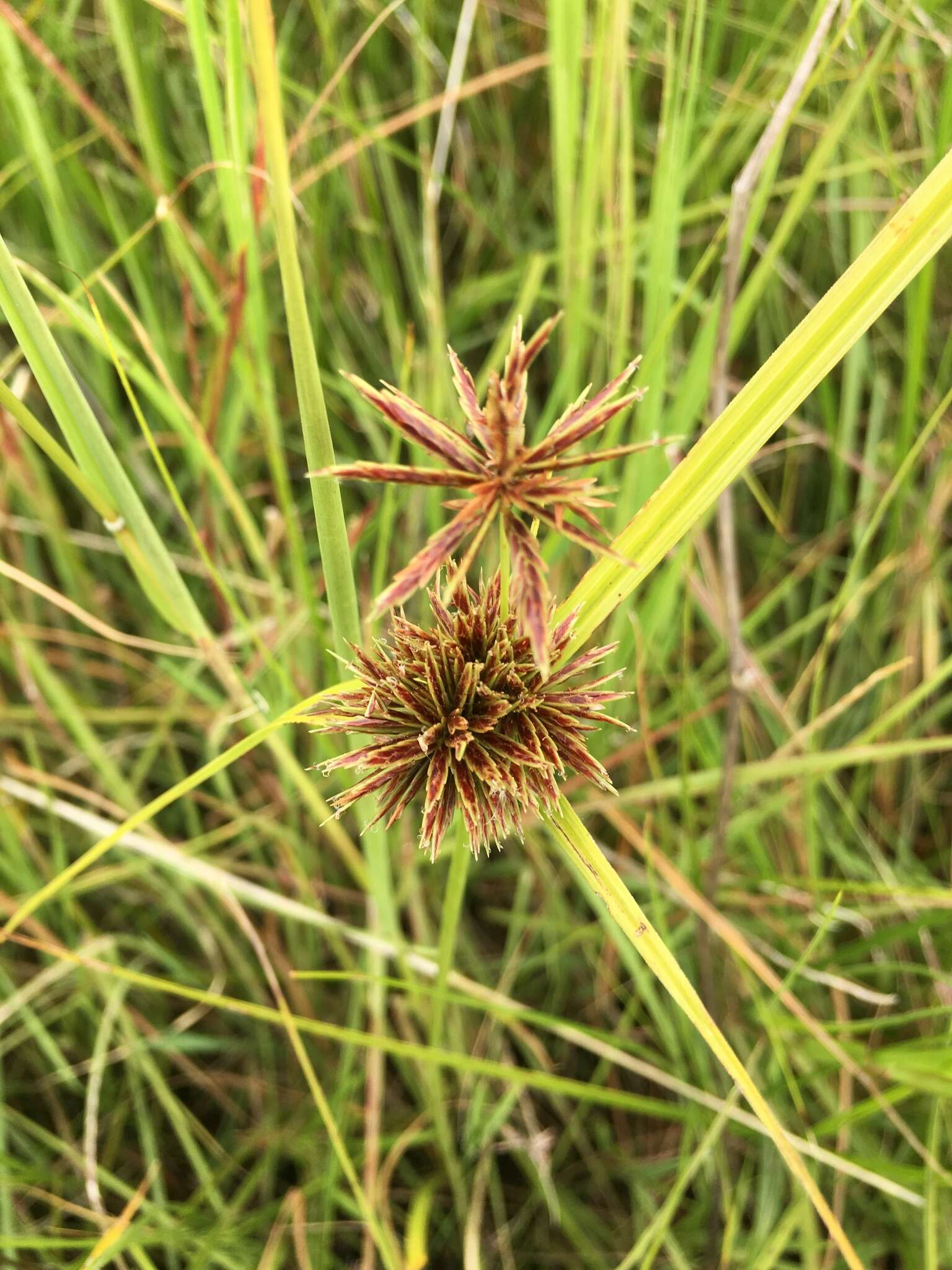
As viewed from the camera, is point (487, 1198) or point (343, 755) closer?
point (343, 755)

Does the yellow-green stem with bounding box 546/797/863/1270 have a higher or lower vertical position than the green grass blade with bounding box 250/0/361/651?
lower

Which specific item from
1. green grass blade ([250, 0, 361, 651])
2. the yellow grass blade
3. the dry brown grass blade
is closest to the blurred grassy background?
the dry brown grass blade

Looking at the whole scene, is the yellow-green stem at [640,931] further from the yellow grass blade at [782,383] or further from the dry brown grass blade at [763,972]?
the dry brown grass blade at [763,972]

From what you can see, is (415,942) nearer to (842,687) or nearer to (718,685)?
(718,685)

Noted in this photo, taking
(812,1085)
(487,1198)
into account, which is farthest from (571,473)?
(487,1198)

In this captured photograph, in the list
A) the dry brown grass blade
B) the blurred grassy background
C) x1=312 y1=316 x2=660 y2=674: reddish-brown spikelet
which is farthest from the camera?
the blurred grassy background

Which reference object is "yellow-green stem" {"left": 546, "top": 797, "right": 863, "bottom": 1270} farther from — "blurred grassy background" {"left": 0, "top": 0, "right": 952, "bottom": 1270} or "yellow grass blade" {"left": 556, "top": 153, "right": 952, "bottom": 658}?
"blurred grassy background" {"left": 0, "top": 0, "right": 952, "bottom": 1270}
